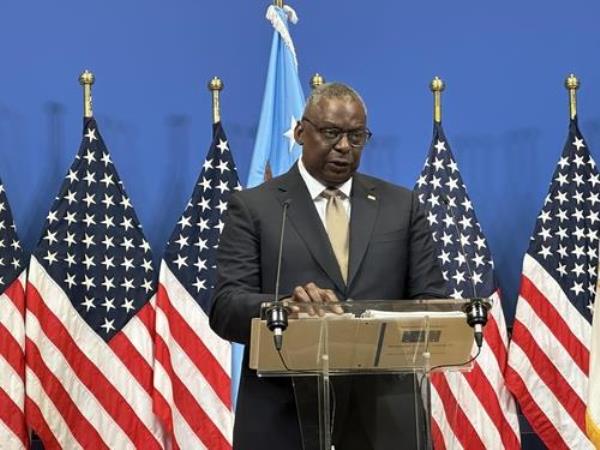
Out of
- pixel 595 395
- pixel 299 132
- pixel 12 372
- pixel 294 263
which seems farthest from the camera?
pixel 12 372

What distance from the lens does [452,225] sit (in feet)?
18.9

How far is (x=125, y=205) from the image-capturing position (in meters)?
5.62

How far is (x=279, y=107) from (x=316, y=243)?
9.15 ft

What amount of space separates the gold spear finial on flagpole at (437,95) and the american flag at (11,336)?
2.18m

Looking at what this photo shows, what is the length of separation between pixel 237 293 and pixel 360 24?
3463 mm

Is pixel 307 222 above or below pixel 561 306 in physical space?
above

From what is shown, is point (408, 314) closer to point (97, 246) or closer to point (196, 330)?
point (196, 330)

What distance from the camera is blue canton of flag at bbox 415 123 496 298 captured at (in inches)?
225

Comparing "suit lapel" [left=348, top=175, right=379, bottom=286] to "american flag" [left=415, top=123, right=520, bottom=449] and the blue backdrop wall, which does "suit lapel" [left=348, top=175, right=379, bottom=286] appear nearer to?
"american flag" [left=415, top=123, right=520, bottom=449]

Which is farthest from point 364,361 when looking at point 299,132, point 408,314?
point 299,132

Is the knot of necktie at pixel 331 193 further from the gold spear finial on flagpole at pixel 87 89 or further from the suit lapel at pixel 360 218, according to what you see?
the gold spear finial on flagpole at pixel 87 89

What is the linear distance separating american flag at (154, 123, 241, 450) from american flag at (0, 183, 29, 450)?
0.64m

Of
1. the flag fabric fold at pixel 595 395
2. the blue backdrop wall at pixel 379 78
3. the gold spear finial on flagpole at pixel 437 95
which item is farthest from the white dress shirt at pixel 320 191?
the blue backdrop wall at pixel 379 78

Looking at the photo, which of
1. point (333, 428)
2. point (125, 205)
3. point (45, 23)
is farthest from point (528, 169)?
point (333, 428)
